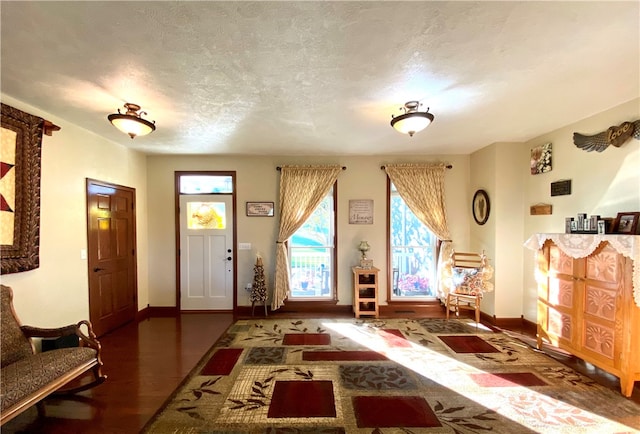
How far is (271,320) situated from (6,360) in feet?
9.19

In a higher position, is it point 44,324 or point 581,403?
point 44,324

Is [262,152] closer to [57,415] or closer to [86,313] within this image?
[86,313]

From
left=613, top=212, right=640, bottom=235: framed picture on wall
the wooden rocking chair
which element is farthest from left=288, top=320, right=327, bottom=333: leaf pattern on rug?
left=613, top=212, right=640, bottom=235: framed picture on wall

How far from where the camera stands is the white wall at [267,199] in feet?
15.5

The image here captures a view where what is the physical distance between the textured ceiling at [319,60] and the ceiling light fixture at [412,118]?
0.11 metres

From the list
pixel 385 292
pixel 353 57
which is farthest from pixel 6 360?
pixel 385 292

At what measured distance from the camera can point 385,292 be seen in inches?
188

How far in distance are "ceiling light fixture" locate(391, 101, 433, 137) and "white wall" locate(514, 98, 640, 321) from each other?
6.70 feet

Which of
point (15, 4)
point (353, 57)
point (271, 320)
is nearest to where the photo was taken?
point (15, 4)

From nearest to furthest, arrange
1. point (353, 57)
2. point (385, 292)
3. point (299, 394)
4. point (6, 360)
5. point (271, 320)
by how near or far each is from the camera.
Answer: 1. point (353, 57)
2. point (6, 360)
3. point (299, 394)
4. point (271, 320)
5. point (385, 292)

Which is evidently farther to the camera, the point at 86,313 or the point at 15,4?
the point at 86,313

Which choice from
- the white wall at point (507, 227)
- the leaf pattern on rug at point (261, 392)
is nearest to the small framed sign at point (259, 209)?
the leaf pattern on rug at point (261, 392)

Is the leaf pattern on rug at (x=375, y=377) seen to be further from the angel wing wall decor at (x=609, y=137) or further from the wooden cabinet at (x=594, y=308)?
the angel wing wall decor at (x=609, y=137)

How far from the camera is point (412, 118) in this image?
8.48 feet
